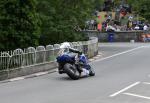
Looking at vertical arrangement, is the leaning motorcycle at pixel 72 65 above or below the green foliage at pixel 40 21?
below

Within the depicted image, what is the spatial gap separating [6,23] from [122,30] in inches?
1135

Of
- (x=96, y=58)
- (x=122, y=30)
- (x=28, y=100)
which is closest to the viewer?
(x=28, y=100)

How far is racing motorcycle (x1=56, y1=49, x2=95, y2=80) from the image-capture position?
19.7 metres

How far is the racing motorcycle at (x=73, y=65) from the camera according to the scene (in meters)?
19.7

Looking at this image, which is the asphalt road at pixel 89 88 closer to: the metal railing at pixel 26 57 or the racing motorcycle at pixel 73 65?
the racing motorcycle at pixel 73 65

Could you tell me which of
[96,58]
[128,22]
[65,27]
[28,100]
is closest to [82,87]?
[28,100]

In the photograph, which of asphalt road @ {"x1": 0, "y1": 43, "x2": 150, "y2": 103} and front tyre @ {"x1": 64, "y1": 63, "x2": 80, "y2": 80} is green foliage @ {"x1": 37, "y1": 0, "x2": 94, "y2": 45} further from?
front tyre @ {"x1": 64, "y1": 63, "x2": 80, "y2": 80}

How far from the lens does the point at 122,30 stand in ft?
167

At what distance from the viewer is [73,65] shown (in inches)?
787

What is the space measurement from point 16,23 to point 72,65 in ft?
14.9

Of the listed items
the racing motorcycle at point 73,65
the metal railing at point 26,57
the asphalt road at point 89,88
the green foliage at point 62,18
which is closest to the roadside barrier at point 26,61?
the metal railing at point 26,57

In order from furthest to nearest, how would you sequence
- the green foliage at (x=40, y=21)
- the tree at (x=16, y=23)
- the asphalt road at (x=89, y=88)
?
the green foliage at (x=40, y=21) < the tree at (x=16, y=23) < the asphalt road at (x=89, y=88)

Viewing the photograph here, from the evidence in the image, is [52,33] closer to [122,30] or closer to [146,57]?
[146,57]

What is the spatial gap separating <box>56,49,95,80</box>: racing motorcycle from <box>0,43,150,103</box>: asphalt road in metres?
0.30
